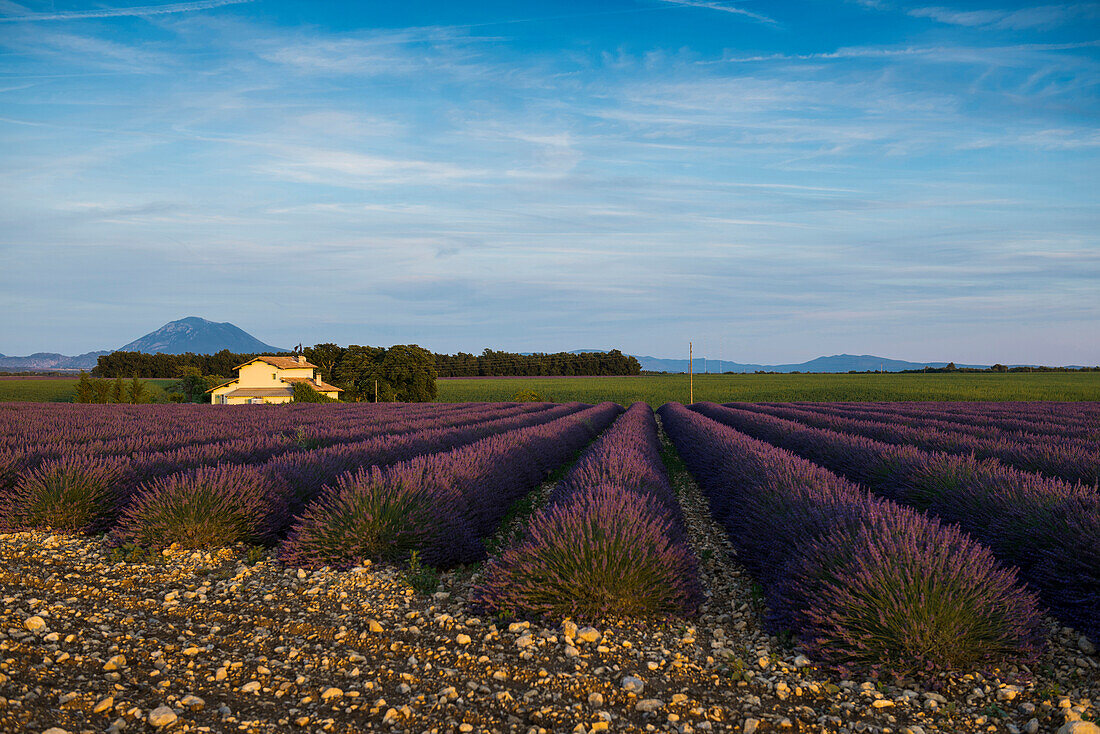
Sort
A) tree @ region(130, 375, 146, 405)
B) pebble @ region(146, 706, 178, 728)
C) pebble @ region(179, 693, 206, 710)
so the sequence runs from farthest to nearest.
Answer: tree @ region(130, 375, 146, 405) → pebble @ region(179, 693, 206, 710) → pebble @ region(146, 706, 178, 728)

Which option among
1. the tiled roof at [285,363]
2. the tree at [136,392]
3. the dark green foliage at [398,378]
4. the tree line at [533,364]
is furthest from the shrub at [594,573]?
the tree line at [533,364]

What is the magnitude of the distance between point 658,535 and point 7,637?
3977 millimetres

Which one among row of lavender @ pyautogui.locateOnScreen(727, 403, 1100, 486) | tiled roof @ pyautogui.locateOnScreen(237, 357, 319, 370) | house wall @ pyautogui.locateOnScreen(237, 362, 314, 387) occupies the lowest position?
row of lavender @ pyautogui.locateOnScreen(727, 403, 1100, 486)

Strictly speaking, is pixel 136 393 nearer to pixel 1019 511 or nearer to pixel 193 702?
pixel 193 702

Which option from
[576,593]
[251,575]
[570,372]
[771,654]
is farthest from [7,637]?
[570,372]

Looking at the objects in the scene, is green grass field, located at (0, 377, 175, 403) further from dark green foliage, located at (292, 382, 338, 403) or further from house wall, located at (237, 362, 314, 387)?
dark green foliage, located at (292, 382, 338, 403)

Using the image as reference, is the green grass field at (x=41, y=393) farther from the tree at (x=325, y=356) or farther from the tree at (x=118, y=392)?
the tree at (x=325, y=356)

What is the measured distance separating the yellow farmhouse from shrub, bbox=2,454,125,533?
37891mm

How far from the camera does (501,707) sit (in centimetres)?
286

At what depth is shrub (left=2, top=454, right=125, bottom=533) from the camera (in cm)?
589

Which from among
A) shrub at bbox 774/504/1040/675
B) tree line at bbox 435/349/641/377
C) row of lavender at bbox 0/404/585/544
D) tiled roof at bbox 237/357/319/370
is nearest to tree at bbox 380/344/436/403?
tiled roof at bbox 237/357/319/370

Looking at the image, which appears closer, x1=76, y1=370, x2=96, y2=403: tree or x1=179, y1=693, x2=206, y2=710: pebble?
x1=179, y1=693, x2=206, y2=710: pebble

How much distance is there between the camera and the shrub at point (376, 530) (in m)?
5.00

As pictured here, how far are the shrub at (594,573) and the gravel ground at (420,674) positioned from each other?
14 cm
